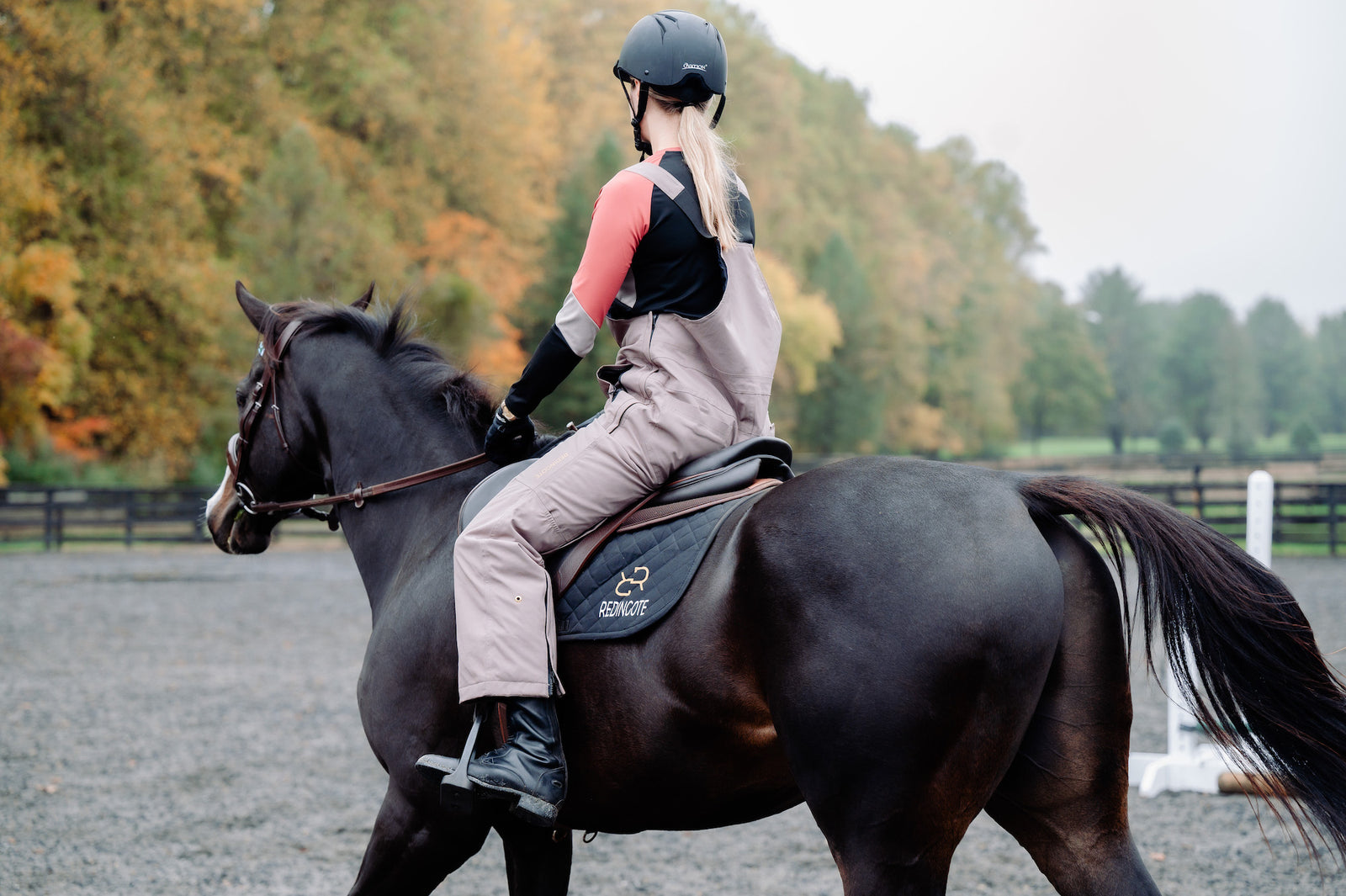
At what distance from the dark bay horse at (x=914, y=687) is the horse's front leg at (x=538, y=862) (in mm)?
328

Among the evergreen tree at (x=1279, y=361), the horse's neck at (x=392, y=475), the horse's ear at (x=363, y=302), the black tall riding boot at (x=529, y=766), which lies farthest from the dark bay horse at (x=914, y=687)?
the evergreen tree at (x=1279, y=361)

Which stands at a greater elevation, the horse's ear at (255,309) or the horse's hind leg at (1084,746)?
the horse's ear at (255,309)

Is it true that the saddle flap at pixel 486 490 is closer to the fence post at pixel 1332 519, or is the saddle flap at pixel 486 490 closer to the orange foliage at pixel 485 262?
the fence post at pixel 1332 519

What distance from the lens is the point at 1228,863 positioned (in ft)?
17.5

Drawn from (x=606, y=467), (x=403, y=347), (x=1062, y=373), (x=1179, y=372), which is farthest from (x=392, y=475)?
(x=1179, y=372)

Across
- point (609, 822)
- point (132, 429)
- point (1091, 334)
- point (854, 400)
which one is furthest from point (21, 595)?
point (1091, 334)

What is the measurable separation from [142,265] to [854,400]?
1105 inches

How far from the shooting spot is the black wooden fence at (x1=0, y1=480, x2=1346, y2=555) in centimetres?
2159

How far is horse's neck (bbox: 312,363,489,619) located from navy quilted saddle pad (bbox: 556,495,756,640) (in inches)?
27.2

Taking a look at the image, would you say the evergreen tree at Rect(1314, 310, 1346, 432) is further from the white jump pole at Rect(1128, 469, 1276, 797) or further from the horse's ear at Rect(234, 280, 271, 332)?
the horse's ear at Rect(234, 280, 271, 332)

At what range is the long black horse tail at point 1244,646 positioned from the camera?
252 centimetres

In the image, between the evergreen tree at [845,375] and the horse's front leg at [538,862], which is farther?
the evergreen tree at [845,375]

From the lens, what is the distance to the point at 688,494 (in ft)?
9.46

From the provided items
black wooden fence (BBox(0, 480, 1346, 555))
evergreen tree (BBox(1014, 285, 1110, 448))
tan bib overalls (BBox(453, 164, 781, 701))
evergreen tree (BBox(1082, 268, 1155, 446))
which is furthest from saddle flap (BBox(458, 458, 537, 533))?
evergreen tree (BBox(1082, 268, 1155, 446))
